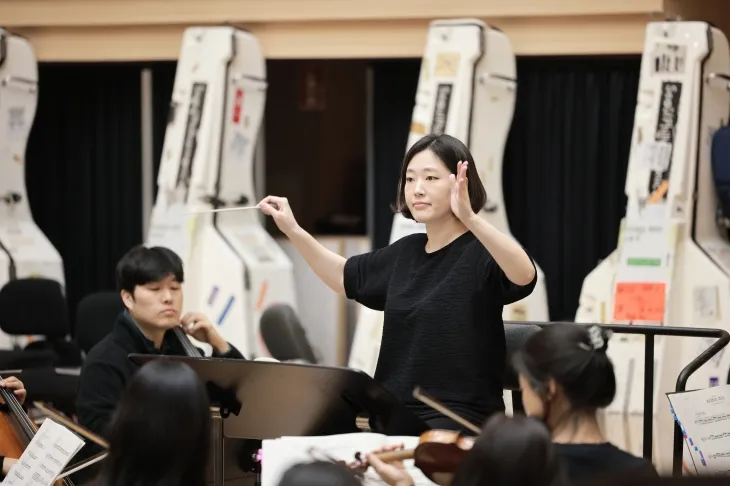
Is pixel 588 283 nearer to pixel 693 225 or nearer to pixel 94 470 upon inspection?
pixel 693 225

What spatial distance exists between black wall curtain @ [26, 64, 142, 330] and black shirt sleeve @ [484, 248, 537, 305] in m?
6.00

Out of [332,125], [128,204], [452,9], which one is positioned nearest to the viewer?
[452,9]

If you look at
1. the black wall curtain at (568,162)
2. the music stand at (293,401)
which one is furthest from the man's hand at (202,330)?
the black wall curtain at (568,162)

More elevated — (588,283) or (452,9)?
(452,9)

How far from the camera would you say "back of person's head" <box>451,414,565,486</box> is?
2.01 metres

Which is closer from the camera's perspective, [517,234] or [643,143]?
[643,143]

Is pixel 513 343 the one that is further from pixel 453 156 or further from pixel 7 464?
pixel 7 464

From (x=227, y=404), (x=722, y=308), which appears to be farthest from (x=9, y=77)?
(x=227, y=404)

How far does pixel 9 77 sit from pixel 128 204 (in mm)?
1419

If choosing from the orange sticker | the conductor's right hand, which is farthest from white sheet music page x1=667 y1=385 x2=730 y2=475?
the orange sticker

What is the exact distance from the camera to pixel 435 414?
3.01 meters

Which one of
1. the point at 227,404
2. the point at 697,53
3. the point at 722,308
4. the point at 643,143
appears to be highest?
the point at 697,53

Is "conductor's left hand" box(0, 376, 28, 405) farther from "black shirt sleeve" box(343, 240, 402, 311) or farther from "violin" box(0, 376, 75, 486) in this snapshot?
"black shirt sleeve" box(343, 240, 402, 311)

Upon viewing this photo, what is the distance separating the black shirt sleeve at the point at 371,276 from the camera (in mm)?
3188
